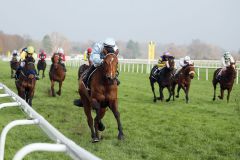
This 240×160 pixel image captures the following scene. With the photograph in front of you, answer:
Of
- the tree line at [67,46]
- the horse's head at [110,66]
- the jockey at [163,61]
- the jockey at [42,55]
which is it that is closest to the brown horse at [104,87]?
the horse's head at [110,66]

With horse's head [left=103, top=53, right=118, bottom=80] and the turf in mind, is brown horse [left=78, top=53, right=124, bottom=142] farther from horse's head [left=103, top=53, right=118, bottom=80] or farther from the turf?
the turf

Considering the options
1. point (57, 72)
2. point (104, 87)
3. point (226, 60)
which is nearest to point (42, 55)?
point (57, 72)

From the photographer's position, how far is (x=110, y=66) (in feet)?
21.2

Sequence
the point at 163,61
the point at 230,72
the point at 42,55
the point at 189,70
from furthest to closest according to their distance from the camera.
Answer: the point at 42,55 < the point at 189,70 < the point at 163,61 < the point at 230,72

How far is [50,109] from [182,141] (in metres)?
5.03

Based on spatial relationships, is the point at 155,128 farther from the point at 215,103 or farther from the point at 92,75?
the point at 215,103

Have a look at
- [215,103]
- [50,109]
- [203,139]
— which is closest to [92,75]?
[203,139]

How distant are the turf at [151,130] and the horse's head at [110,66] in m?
1.09

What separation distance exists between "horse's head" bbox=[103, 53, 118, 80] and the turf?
1087mm

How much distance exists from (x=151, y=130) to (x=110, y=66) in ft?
6.47

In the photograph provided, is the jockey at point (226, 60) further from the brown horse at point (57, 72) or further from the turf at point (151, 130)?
the brown horse at point (57, 72)

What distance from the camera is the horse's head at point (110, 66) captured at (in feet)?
21.3

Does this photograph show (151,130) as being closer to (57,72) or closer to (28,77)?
(28,77)

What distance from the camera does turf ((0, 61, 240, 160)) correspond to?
6004 mm
